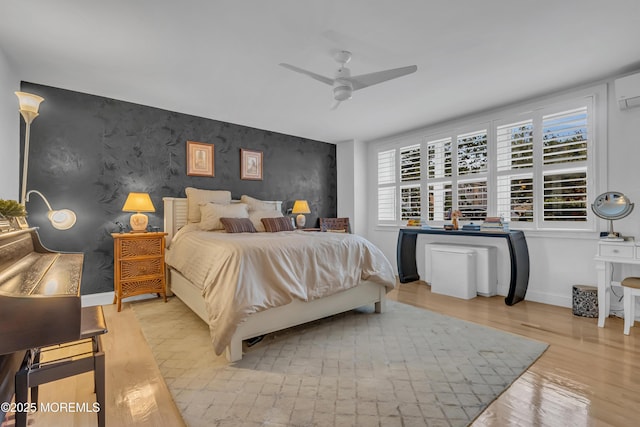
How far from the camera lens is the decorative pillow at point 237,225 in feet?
12.0

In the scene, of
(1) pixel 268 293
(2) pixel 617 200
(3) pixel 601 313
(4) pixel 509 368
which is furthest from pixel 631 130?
(1) pixel 268 293

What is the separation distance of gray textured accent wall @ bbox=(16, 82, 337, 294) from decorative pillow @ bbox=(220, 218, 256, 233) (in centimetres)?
98

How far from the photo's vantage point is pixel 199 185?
4.35 metres

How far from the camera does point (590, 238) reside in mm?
3260

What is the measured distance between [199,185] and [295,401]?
11.2 feet

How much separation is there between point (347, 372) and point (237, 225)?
7.48 ft

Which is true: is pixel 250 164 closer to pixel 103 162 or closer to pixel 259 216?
pixel 259 216

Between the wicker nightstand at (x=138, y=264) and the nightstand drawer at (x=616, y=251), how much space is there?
15.2 ft

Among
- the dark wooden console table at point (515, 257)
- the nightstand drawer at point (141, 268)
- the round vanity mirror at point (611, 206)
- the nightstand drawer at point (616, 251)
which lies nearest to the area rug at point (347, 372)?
the nightstand drawer at point (141, 268)

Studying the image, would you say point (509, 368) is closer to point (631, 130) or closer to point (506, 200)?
point (506, 200)

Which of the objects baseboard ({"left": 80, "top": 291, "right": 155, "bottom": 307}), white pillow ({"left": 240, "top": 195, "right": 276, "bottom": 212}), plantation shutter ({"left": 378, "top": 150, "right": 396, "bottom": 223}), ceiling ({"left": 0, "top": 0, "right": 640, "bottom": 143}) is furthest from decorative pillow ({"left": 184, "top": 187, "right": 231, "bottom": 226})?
plantation shutter ({"left": 378, "top": 150, "right": 396, "bottom": 223})

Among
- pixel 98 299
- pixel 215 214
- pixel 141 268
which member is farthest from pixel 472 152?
pixel 98 299

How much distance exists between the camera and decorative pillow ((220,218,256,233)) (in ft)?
12.0

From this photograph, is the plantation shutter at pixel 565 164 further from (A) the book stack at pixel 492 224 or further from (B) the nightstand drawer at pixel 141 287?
(B) the nightstand drawer at pixel 141 287
